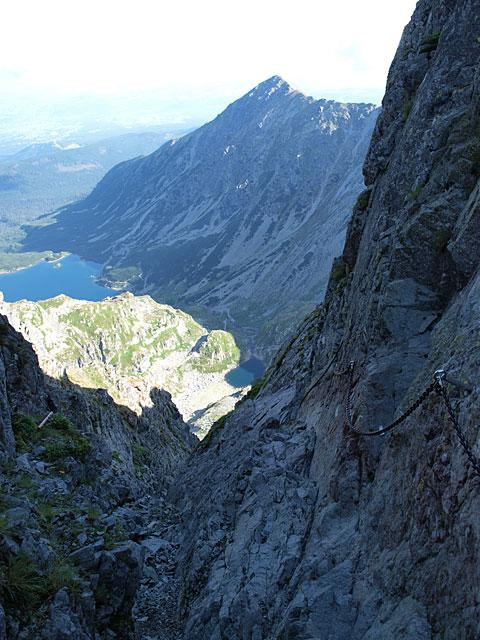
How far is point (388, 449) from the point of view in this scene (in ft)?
56.7

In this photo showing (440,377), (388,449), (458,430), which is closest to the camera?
(458,430)

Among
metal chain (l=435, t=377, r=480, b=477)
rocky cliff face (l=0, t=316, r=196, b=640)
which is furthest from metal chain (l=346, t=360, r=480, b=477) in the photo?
rocky cliff face (l=0, t=316, r=196, b=640)

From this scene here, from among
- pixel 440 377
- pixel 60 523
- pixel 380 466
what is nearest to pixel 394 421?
pixel 380 466

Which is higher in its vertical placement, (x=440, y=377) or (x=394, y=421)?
(x=440, y=377)

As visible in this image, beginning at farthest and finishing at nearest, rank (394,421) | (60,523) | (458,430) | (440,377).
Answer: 1. (60,523)
2. (394,421)
3. (440,377)
4. (458,430)

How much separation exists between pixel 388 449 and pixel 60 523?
43.2ft

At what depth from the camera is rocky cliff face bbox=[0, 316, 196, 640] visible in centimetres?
1468

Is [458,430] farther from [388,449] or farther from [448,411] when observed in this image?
[388,449]

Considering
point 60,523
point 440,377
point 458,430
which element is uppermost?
point 440,377

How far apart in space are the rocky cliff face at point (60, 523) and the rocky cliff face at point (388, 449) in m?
3.70

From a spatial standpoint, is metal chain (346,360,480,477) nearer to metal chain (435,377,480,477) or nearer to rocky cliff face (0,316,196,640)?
metal chain (435,377,480,477)

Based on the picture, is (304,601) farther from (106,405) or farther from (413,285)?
(106,405)

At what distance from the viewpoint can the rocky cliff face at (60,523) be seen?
48.2ft

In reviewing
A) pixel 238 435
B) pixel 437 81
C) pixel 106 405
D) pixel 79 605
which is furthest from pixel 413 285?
pixel 106 405
